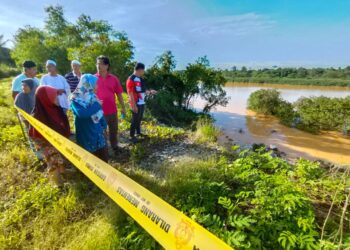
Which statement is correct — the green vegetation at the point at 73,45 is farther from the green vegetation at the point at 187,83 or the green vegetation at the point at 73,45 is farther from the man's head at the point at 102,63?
the man's head at the point at 102,63

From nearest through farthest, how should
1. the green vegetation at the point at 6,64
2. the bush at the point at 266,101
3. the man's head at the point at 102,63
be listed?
1. the man's head at the point at 102,63
2. the bush at the point at 266,101
3. the green vegetation at the point at 6,64

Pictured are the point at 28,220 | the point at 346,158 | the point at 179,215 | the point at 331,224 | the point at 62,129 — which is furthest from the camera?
the point at 346,158

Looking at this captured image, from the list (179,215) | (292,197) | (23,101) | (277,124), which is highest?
(23,101)

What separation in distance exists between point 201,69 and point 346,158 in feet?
23.5

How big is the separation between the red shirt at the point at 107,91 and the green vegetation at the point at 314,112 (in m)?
11.3

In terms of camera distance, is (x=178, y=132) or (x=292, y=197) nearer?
(x=292, y=197)

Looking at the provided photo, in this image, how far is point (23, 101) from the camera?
151 inches

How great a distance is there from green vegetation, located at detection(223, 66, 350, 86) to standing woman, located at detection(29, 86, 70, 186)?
36184mm

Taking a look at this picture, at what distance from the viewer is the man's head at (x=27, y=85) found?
358 centimetres

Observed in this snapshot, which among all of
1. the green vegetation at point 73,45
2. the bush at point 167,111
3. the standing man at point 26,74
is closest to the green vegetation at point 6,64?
the green vegetation at point 73,45

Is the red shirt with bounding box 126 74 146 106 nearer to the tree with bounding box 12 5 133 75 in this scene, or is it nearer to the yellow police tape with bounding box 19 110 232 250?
the yellow police tape with bounding box 19 110 232 250

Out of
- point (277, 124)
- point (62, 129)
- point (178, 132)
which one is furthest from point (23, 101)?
point (277, 124)

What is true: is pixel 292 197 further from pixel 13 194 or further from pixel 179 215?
pixel 13 194

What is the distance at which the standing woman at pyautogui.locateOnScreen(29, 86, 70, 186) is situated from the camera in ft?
9.32
